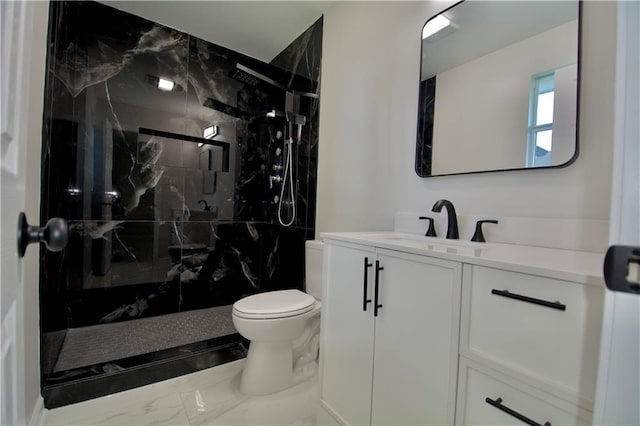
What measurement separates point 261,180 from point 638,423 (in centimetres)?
288

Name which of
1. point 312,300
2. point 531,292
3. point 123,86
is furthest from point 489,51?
point 123,86

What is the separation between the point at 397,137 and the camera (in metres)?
1.60

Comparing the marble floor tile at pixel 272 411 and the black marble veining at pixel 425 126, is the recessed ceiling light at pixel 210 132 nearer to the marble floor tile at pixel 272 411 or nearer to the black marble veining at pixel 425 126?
the black marble veining at pixel 425 126

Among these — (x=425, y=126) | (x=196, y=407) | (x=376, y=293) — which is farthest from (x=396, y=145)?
(x=196, y=407)

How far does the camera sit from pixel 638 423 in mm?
407

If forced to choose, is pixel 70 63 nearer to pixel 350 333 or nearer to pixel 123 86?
pixel 123 86

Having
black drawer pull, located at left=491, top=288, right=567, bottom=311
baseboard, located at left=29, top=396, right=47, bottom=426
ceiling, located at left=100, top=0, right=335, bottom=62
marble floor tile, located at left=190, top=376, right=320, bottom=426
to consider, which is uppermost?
ceiling, located at left=100, top=0, right=335, bottom=62

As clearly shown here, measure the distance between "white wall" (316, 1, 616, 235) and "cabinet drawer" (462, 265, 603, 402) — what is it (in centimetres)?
51

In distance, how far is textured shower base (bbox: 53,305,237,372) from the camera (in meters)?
1.69

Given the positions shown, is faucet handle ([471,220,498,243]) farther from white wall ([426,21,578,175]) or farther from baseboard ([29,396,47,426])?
baseboard ([29,396,47,426])

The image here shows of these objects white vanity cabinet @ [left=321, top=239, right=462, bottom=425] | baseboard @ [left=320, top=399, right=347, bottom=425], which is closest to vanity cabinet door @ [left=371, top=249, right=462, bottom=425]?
white vanity cabinet @ [left=321, top=239, right=462, bottom=425]

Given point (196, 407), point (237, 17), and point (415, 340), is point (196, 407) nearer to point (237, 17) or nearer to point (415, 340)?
point (415, 340)

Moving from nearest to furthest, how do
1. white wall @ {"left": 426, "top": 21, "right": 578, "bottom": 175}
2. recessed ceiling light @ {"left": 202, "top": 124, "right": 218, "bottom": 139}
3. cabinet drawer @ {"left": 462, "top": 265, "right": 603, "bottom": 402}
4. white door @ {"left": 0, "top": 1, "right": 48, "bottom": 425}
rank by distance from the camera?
white door @ {"left": 0, "top": 1, "right": 48, "bottom": 425}, cabinet drawer @ {"left": 462, "top": 265, "right": 603, "bottom": 402}, white wall @ {"left": 426, "top": 21, "right": 578, "bottom": 175}, recessed ceiling light @ {"left": 202, "top": 124, "right": 218, "bottom": 139}

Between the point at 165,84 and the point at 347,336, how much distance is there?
260cm
